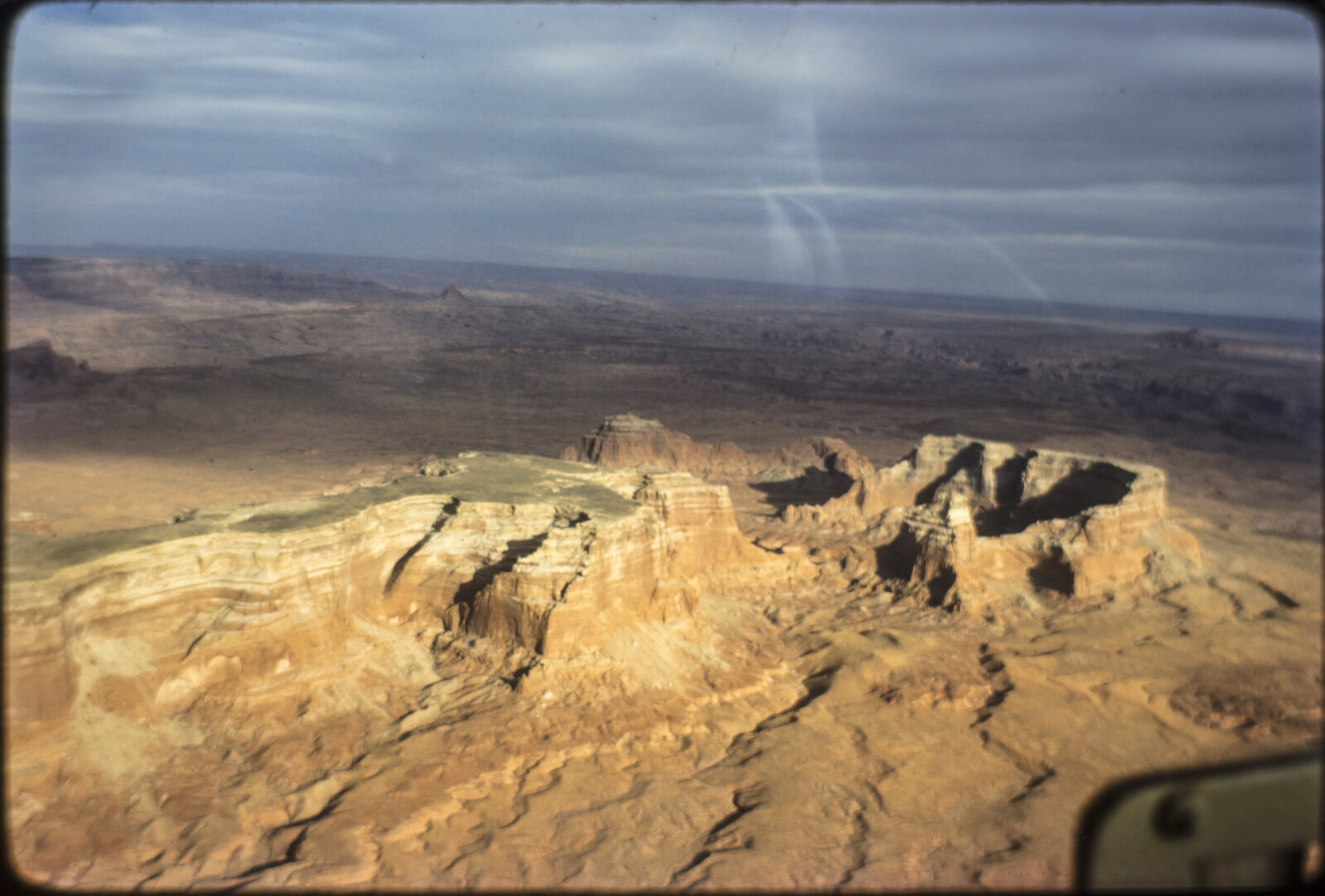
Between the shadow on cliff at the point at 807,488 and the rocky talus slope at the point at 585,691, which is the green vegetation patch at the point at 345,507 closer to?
the rocky talus slope at the point at 585,691

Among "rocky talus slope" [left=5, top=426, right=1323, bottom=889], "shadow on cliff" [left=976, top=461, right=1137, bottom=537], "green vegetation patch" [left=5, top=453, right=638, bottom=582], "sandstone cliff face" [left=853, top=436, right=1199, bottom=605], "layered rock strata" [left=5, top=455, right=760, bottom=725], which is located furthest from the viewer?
"shadow on cliff" [left=976, top=461, right=1137, bottom=537]

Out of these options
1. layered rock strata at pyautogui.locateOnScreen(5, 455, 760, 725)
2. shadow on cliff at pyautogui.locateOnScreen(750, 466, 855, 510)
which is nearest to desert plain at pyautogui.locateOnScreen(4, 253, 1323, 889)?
layered rock strata at pyautogui.locateOnScreen(5, 455, 760, 725)

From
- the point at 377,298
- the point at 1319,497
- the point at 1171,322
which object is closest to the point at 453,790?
the point at 1319,497

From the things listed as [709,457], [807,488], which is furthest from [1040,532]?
[709,457]

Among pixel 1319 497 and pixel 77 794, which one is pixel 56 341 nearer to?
pixel 77 794

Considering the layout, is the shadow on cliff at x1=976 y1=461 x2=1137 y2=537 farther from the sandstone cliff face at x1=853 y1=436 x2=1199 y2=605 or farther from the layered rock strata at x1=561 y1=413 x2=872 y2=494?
the layered rock strata at x1=561 y1=413 x2=872 y2=494

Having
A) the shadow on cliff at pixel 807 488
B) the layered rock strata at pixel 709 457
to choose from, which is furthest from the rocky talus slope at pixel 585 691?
the layered rock strata at pixel 709 457
